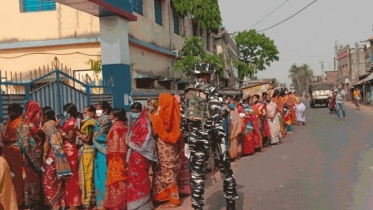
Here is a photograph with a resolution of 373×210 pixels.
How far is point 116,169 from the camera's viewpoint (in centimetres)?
648

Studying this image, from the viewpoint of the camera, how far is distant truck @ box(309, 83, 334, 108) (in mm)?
40875

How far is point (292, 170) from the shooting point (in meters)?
8.88

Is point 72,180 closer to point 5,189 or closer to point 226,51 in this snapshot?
point 5,189

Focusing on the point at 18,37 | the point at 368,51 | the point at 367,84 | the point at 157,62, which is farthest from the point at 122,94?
the point at 368,51

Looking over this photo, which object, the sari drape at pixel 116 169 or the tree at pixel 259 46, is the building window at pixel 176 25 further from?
the tree at pixel 259 46

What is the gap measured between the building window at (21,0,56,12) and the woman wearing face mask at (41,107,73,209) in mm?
8355

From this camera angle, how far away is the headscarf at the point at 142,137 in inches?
254

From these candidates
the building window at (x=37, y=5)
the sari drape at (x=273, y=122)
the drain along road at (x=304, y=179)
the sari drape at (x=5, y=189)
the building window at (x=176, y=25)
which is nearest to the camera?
the sari drape at (x=5, y=189)

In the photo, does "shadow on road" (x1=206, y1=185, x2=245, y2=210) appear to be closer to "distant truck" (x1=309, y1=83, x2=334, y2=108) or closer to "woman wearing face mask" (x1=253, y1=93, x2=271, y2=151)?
"woman wearing face mask" (x1=253, y1=93, x2=271, y2=151)

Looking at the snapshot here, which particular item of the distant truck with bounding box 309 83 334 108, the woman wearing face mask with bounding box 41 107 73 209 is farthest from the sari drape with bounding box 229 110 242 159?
the distant truck with bounding box 309 83 334 108

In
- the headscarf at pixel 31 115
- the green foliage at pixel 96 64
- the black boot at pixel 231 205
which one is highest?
the green foliage at pixel 96 64

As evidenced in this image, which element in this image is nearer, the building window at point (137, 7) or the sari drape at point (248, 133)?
the sari drape at point (248, 133)

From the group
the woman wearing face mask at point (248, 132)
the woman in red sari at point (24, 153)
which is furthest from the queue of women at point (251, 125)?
the woman in red sari at point (24, 153)

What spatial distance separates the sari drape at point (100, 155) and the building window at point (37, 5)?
28.5 ft
